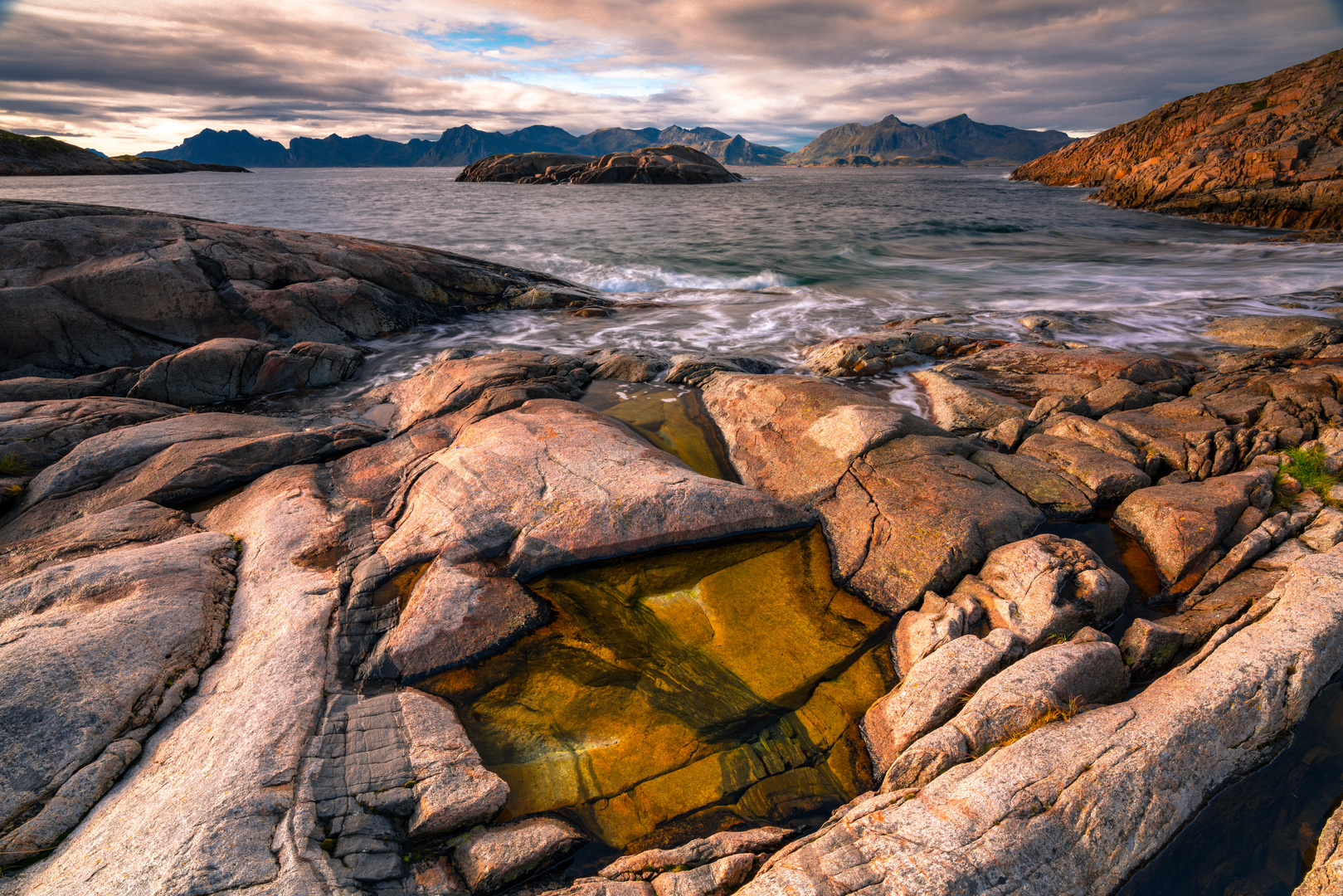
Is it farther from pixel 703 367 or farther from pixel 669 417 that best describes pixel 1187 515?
pixel 703 367

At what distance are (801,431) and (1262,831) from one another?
5396 mm

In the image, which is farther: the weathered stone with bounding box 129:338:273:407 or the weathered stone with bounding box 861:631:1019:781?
the weathered stone with bounding box 129:338:273:407

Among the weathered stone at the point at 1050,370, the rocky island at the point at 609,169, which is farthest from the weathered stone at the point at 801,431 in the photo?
the rocky island at the point at 609,169

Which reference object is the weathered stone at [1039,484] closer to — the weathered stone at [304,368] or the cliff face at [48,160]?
the weathered stone at [304,368]

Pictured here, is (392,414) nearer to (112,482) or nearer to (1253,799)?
(112,482)

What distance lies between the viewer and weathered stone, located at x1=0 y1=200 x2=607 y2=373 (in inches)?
445

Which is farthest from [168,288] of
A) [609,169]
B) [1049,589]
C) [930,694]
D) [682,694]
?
[609,169]

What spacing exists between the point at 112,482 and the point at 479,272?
12.6 metres

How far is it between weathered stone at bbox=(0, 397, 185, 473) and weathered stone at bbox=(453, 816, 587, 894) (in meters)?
8.37

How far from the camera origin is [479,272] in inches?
707

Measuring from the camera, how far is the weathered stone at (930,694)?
4145 millimetres

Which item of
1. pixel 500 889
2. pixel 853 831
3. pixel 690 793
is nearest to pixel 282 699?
pixel 500 889

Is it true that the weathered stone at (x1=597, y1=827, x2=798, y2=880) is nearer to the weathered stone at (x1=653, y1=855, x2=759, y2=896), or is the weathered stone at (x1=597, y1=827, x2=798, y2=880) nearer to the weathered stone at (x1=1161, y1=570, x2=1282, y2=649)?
the weathered stone at (x1=653, y1=855, x2=759, y2=896)

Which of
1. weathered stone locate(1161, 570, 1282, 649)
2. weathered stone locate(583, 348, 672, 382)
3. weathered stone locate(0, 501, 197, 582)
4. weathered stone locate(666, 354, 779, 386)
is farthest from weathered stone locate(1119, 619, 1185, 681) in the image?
weathered stone locate(0, 501, 197, 582)
